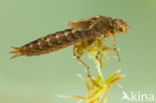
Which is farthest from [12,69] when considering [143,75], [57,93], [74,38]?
[143,75]

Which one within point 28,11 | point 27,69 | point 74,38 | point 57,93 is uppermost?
point 28,11

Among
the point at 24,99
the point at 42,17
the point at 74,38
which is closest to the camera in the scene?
the point at 74,38

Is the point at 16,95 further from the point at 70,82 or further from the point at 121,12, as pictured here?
the point at 121,12

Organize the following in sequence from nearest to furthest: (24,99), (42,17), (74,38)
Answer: (74,38) → (24,99) → (42,17)

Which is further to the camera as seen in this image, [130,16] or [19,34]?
[130,16]
